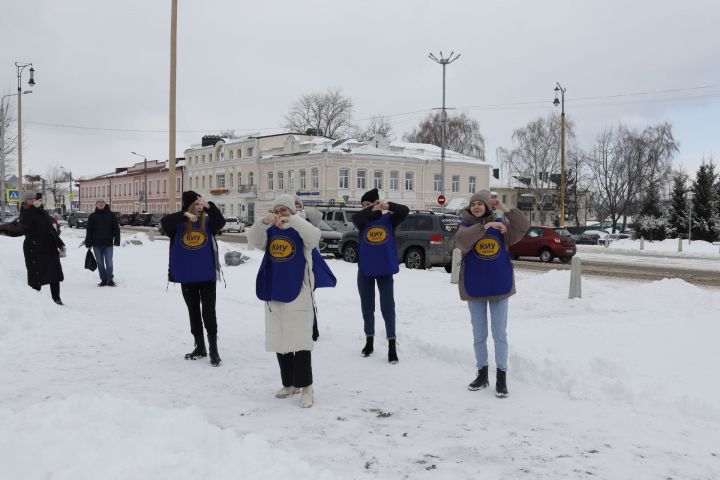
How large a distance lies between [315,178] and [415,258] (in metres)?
36.5

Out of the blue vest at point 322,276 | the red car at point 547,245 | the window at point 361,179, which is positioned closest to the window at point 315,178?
the window at point 361,179

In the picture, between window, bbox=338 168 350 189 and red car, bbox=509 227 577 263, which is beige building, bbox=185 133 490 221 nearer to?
window, bbox=338 168 350 189

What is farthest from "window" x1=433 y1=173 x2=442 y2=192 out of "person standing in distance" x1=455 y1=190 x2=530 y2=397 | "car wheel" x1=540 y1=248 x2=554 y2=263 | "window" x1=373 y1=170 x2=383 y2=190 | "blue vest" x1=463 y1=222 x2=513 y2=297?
"blue vest" x1=463 y1=222 x2=513 y2=297

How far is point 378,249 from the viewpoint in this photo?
6.38 metres

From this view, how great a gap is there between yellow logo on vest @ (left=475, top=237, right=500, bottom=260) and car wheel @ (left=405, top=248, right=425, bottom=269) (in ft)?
38.7

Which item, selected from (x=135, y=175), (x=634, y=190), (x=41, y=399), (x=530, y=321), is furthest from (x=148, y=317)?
(x=135, y=175)

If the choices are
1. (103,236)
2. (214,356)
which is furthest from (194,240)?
(103,236)

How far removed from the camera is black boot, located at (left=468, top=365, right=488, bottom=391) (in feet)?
17.5

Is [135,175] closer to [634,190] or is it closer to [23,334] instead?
[634,190]

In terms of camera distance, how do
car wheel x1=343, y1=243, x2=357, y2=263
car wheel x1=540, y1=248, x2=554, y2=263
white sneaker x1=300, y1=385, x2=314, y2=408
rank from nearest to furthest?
white sneaker x1=300, y1=385, x2=314, y2=408
car wheel x1=343, y1=243, x2=357, y2=263
car wheel x1=540, y1=248, x2=554, y2=263

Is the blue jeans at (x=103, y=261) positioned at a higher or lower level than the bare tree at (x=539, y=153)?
lower

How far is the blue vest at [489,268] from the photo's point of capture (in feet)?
17.0

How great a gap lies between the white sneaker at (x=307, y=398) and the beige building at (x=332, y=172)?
4480 centimetres

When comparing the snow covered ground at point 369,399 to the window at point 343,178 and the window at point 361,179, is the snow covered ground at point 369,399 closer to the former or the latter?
the window at point 343,178
